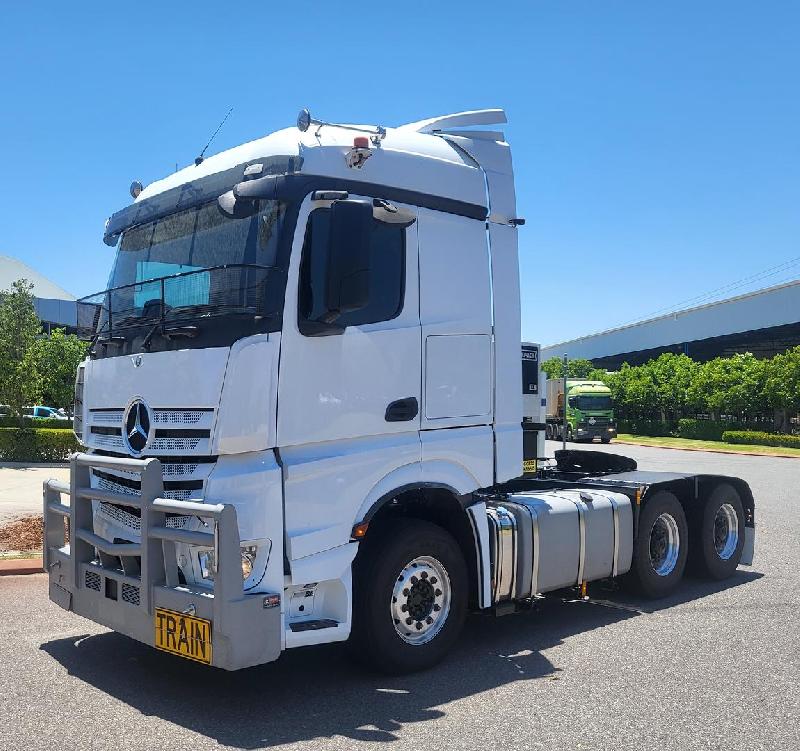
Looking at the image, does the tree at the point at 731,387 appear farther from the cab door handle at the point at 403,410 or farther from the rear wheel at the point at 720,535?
the cab door handle at the point at 403,410

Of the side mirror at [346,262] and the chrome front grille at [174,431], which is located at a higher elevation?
the side mirror at [346,262]

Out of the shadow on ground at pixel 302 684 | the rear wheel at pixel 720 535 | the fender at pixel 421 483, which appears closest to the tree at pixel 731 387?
the rear wheel at pixel 720 535

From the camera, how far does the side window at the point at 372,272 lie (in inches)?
196

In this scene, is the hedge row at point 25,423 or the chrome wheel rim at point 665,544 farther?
the hedge row at point 25,423

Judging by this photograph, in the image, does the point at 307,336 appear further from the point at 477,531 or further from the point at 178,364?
the point at 477,531

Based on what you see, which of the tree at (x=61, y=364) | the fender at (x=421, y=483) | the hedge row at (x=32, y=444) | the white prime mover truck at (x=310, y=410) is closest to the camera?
the white prime mover truck at (x=310, y=410)

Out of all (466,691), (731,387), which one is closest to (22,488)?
(466,691)

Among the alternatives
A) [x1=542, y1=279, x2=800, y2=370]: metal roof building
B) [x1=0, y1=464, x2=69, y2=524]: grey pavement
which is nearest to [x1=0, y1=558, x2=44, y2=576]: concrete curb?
[x1=0, y1=464, x2=69, y2=524]: grey pavement

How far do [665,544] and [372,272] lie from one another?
14.9 ft

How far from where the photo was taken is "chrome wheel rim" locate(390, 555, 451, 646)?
5500 millimetres

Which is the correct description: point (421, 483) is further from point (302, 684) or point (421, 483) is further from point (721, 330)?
point (721, 330)

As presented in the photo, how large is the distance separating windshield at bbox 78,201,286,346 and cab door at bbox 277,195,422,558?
21cm

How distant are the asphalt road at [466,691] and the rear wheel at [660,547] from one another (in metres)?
0.39

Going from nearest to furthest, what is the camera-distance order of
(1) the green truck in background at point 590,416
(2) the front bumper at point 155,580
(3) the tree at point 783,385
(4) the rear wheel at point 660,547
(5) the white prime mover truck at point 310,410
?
(2) the front bumper at point 155,580, (5) the white prime mover truck at point 310,410, (4) the rear wheel at point 660,547, (3) the tree at point 783,385, (1) the green truck in background at point 590,416
